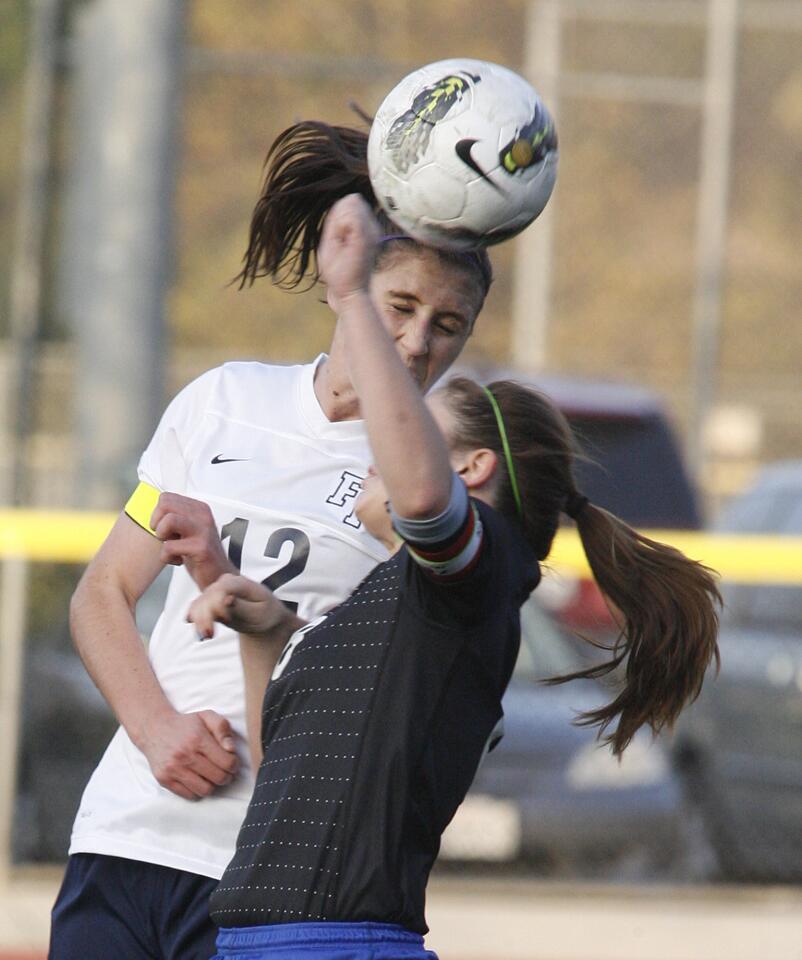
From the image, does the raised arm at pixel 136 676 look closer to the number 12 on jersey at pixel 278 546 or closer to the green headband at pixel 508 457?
the number 12 on jersey at pixel 278 546

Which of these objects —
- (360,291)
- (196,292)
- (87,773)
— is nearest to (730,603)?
(87,773)

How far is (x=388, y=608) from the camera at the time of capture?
9.20ft

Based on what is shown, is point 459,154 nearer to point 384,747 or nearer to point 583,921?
point 384,747

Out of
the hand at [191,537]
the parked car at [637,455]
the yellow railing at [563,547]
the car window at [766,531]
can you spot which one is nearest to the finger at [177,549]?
the hand at [191,537]

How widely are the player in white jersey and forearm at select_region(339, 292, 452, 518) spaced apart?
1.75 feet

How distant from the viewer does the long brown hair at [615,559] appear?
9.59 ft

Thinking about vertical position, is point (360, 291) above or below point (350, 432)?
above

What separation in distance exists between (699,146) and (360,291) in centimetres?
2888

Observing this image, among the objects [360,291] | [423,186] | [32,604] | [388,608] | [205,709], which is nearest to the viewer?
[360,291]

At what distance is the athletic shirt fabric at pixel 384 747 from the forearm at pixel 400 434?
0.17m

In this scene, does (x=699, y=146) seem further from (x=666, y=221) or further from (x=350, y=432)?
(x=350, y=432)

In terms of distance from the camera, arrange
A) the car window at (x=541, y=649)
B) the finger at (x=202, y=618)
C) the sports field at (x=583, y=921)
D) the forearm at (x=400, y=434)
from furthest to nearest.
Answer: the car window at (x=541, y=649) → the sports field at (x=583, y=921) → the finger at (x=202, y=618) → the forearm at (x=400, y=434)

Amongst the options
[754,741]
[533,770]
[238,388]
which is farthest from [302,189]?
[754,741]

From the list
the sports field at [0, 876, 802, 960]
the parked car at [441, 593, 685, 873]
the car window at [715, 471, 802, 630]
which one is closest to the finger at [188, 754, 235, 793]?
the sports field at [0, 876, 802, 960]
